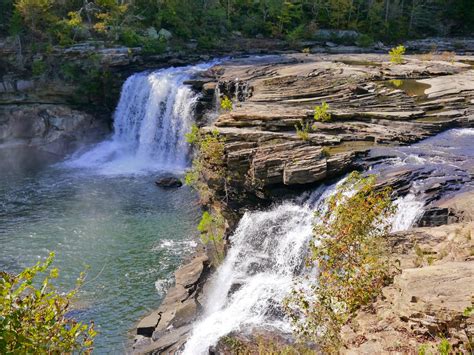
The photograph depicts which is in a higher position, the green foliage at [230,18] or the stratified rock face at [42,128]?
the green foliage at [230,18]

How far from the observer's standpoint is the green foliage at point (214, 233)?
617 inches

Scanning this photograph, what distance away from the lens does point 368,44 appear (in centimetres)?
4000

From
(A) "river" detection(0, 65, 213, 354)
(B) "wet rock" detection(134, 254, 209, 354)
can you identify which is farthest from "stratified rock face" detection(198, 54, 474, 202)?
(A) "river" detection(0, 65, 213, 354)

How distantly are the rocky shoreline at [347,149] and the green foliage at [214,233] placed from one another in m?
0.52

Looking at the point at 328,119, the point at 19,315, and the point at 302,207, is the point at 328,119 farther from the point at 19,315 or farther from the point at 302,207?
the point at 19,315

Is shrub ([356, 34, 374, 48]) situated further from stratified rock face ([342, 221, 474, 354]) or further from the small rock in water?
stratified rock face ([342, 221, 474, 354])

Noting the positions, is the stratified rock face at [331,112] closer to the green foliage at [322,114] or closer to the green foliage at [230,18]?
the green foliage at [322,114]

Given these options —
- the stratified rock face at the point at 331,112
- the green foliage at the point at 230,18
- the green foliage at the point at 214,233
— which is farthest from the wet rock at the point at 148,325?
the green foliage at the point at 230,18

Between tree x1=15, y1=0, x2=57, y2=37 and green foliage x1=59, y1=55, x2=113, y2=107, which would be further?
tree x1=15, y1=0, x2=57, y2=37

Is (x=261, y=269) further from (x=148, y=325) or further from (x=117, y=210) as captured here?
(x=117, y=210)

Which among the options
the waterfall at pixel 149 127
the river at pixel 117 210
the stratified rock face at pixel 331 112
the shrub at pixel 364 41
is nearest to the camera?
the stratified rock face at pixel 331 112

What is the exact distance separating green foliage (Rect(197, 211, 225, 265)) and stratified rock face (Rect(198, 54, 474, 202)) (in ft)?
6.24

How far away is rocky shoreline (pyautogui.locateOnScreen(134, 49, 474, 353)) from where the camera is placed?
289 inches

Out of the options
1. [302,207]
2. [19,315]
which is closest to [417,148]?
[302,207]
